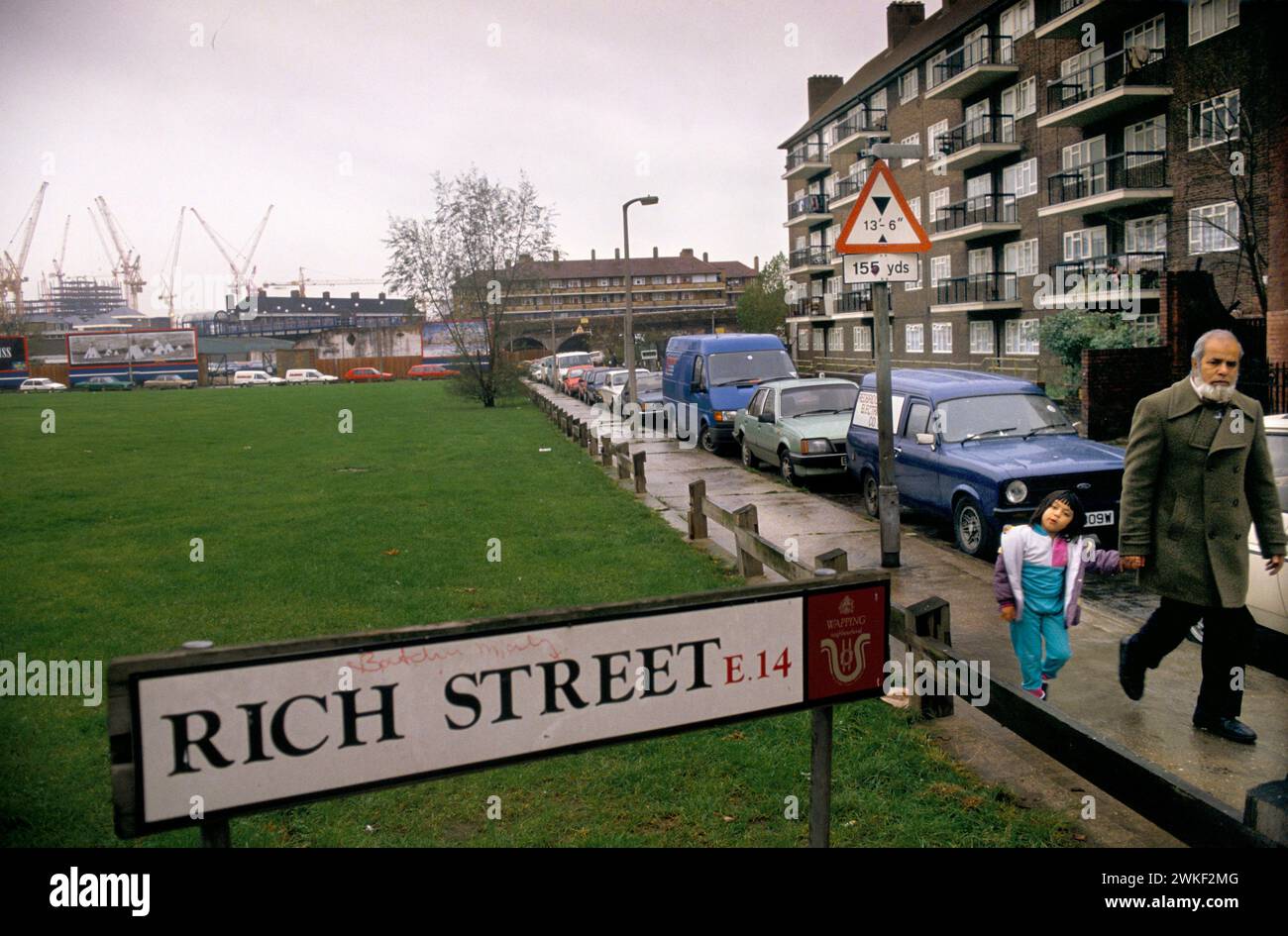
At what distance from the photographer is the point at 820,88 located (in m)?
63.3

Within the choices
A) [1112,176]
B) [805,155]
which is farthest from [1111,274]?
[805,155]

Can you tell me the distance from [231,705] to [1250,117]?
1163 inches

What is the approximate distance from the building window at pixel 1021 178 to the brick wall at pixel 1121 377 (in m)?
20.9

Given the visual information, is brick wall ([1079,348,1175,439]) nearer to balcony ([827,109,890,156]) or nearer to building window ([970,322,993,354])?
building window ([970,322,993,354])

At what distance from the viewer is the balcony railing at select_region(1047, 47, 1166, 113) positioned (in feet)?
99.5

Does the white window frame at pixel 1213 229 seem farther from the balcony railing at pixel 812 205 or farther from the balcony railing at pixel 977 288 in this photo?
the balcony railing at pixel 812 205

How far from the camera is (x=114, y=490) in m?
16.5

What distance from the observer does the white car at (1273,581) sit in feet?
20.0

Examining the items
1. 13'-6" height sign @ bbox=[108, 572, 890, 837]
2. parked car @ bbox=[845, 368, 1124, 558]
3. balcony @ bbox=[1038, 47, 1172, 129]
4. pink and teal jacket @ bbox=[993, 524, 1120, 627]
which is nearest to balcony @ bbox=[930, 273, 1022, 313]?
balcony @ bbox=[1038, 47, 1172, 129]

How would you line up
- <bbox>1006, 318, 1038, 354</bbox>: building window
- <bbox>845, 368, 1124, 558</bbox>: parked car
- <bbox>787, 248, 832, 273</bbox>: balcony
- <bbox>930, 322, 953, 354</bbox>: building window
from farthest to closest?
<bbox>787, 248, 832, 273</bbox>: balcony < <bbox>930, 322, 953, 354</bbox>: building window < <bbox>1006, 318, 1038, 354</bbox>: building window < <bbox>845, 368, 1124, 558</bbox>: parked car

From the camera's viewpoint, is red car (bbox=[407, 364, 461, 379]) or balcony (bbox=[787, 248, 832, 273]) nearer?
balcony (bbox=[787, 248, 832, 273])

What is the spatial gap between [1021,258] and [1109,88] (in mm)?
8895

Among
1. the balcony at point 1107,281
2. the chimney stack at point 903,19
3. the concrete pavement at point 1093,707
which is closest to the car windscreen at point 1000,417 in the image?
the concrete pavement at point 1093,707

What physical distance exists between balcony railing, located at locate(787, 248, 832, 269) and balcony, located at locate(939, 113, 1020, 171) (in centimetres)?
1678
